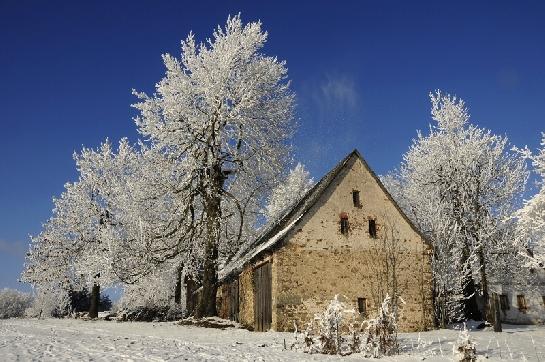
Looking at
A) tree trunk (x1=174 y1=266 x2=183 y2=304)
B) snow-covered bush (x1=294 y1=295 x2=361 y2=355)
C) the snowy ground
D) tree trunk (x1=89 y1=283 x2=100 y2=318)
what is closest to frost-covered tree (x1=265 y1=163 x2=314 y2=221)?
tree trunk (x1=174 y1=266 x2=183 y2=304)

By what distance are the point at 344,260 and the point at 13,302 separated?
7324 cm

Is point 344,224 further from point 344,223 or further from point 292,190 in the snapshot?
point 292,190

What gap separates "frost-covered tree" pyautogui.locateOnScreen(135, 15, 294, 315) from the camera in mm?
21281

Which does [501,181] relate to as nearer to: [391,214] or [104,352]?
[391,214]

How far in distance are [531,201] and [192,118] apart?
13.9m

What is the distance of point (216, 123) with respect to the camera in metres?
21.6

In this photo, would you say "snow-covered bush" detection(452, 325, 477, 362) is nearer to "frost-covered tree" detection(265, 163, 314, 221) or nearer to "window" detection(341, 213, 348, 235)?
"window" detection(341, 213, 348, 235)

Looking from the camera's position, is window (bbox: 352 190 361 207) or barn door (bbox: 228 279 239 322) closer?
window (bbox: 352 190 361 207)

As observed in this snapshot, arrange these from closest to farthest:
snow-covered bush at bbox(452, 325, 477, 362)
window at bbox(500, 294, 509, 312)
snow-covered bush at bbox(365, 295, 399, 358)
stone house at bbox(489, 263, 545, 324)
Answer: snow-covered bush at bbox(452, 325, 477, 362), snow-covered bush at bbox(365, 295, 399, 358), stone house at bbox(489, 263, 545, 324), window at bbox(500, 294, 509, 312)

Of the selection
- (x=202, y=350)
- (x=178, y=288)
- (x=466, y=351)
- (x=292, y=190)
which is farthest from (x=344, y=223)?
(x=292, y=190)

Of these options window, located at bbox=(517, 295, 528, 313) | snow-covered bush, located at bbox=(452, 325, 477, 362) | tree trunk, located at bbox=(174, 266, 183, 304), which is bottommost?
snow-covered bush, located at bbox=(452, 325, 477, 362)

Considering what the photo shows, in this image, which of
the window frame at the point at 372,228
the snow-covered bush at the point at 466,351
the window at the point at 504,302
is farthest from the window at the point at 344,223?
the window at the point at 504,302

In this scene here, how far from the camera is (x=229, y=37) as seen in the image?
74.4 ft

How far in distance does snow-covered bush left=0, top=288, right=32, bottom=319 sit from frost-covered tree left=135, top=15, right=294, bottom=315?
6087 centimetres
